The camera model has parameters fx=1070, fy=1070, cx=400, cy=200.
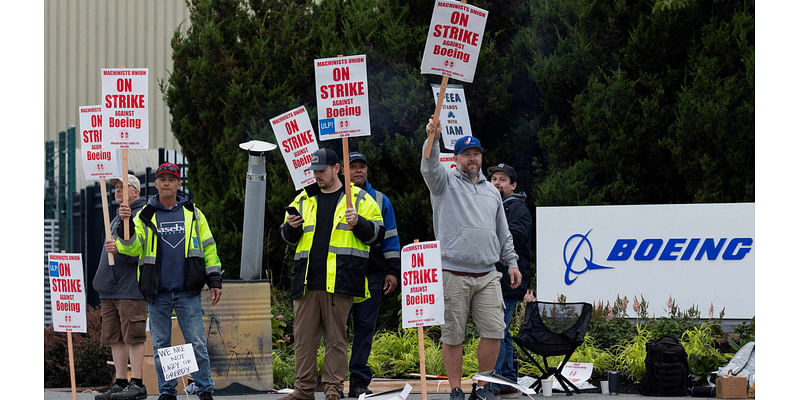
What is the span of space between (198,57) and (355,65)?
7.28 metres

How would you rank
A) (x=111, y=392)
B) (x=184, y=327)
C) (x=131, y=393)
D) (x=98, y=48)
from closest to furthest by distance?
(x=184, y=327) < (x=131, y=393) < (x=111, y=392) < (x=98, y=48)

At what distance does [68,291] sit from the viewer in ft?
26.9

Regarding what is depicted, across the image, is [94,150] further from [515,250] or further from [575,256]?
[575,256]

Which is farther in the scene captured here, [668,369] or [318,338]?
[668,369]

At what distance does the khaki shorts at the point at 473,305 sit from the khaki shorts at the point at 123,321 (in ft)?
9.10

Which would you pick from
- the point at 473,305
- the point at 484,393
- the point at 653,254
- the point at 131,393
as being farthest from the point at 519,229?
the point at 131,393

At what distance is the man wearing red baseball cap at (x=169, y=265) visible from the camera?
8586 mm

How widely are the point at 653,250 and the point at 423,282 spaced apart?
560cm

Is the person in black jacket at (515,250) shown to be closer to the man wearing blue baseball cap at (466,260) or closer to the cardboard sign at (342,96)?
the man wearing blue baseball cap at (466,260)

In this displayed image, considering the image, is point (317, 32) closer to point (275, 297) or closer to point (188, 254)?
point (275, 297)

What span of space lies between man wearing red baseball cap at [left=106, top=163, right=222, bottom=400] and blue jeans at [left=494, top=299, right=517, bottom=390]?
2509 millimetres

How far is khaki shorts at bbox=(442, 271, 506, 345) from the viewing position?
8.19 metres

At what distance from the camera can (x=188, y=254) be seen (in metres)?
8.65

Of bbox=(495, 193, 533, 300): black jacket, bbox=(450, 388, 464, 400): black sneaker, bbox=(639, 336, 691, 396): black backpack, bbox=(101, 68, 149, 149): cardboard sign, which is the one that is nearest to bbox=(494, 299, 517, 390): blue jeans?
bbox=(495, 193, 533, 300): black jacket
